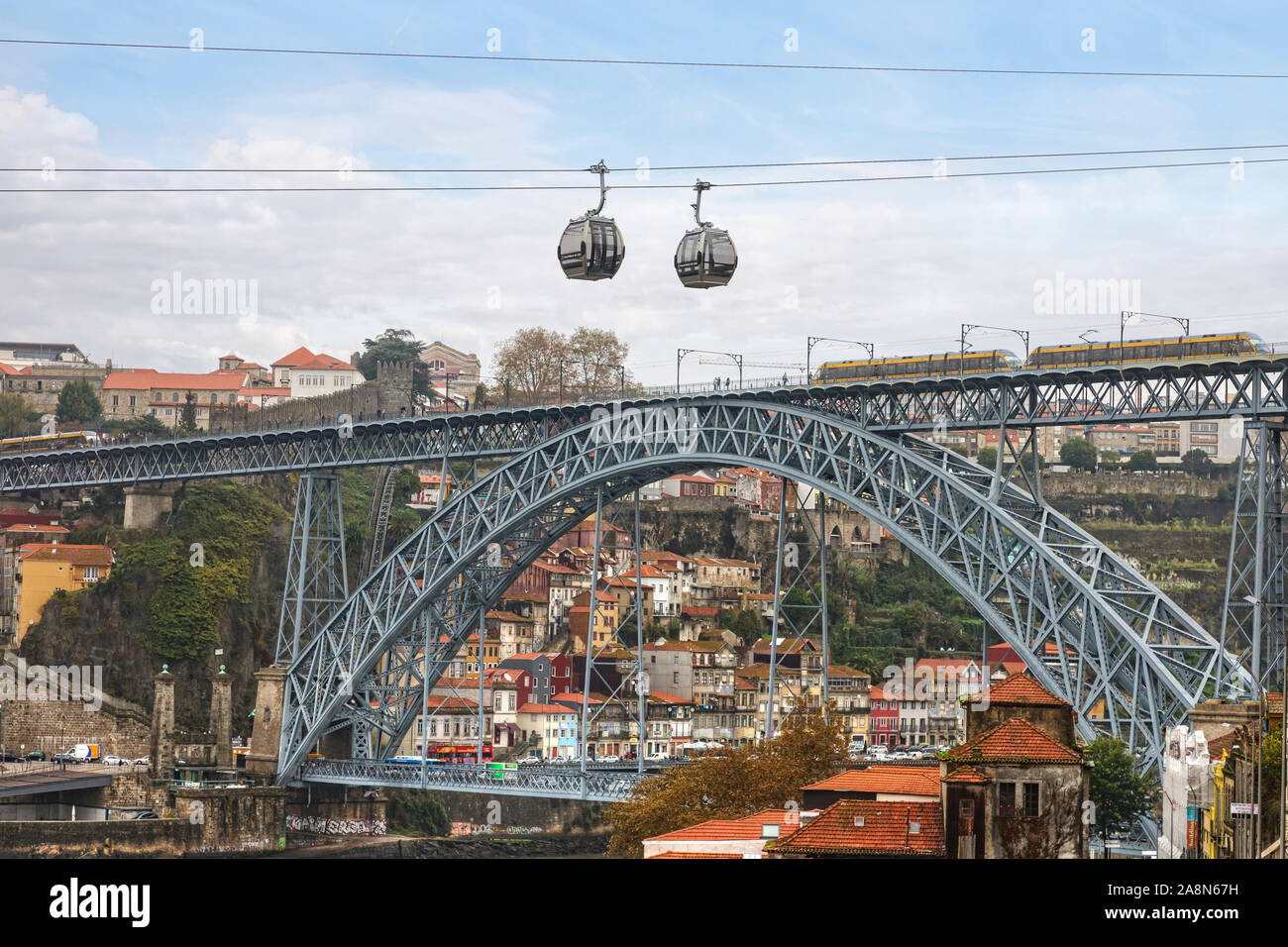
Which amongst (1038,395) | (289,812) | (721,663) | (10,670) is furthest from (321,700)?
(721,663)

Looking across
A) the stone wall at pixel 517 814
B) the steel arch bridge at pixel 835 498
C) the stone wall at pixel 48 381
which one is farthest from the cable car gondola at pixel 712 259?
the stone wall at pixel 48 381

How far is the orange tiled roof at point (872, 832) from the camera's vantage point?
2430cm

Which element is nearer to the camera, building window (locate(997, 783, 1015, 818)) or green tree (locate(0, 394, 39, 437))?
building window (locate(997, 783, 1015, 818))

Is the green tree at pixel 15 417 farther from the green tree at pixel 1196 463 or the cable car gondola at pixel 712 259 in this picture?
the cable car gondola at pixel 712 259

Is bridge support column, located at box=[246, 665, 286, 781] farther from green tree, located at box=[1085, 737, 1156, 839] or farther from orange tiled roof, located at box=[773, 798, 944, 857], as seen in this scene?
orange tiled roof, located at box=[773, 798, 944, 857]

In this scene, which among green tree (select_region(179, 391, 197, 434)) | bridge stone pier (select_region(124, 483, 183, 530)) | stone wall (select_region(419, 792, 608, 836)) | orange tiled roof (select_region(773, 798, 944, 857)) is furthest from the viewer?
green tree (select_region(179, 391, 197, 434))

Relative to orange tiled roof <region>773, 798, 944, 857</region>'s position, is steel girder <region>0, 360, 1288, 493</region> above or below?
above

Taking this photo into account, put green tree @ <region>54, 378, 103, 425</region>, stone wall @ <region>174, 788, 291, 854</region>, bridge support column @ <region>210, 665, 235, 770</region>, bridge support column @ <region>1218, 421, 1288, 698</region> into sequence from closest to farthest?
bridge support column @ <region>1218, 421, 1288, 698</region>
stone wall @ <region>174, 788, 291, 854</region>
bridge support column @ <region>210, 665, 235, 770</region>
green tree @ <region>54, 378, 103, 425</region>

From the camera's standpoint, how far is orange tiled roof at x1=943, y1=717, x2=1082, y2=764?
81.7 feet

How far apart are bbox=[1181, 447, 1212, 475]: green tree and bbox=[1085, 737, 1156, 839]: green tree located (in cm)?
9218

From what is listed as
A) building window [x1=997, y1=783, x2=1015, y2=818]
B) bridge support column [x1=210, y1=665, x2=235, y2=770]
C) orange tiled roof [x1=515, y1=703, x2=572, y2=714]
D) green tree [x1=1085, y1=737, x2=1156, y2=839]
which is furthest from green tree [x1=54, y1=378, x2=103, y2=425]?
building window [x1=997, y1=783, x2=1015, y2=818]

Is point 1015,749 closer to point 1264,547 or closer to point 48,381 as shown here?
point 1264,547
